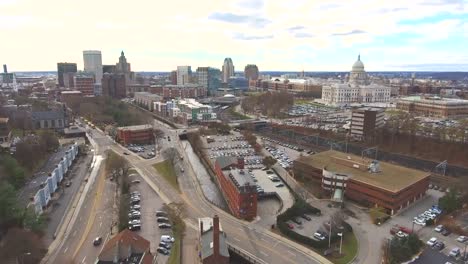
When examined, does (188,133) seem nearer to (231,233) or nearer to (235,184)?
(235,184)

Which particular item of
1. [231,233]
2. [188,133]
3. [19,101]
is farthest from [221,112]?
[231,233]

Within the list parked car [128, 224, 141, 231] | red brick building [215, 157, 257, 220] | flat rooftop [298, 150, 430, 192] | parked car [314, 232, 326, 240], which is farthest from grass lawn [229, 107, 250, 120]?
parked car [314, 232, 326, 240]

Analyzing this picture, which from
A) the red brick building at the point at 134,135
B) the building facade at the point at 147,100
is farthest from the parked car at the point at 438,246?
the building facade at the point at 147,100

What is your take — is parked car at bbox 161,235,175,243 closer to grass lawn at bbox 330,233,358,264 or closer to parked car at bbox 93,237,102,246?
parked car at bbox 93,237,102,246

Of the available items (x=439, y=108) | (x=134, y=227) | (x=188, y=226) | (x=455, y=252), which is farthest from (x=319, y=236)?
(x=439, y=108)

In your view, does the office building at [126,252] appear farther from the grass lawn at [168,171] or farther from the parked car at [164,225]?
the grass lawn at [168,171]
